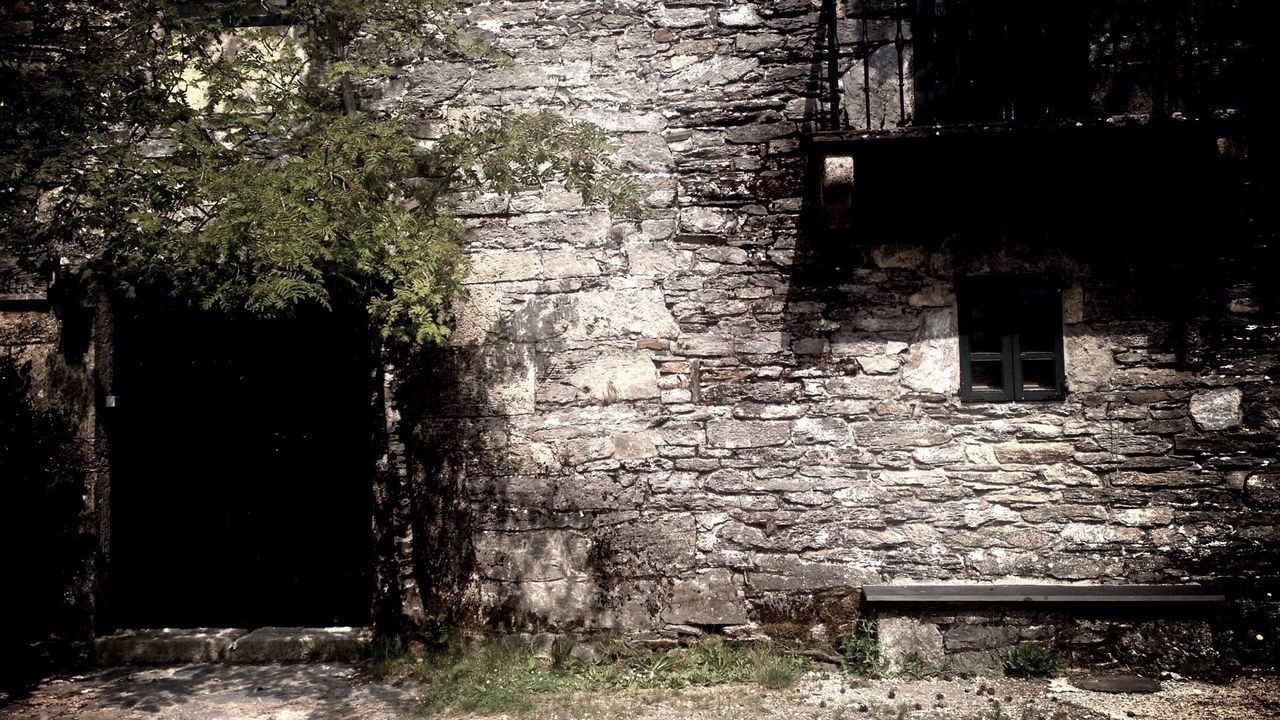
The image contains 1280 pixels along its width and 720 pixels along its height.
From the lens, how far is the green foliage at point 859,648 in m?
4.39

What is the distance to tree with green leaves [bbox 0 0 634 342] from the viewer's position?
11.8 feet

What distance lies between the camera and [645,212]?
473cm

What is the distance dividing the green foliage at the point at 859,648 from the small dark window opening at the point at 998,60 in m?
3.27

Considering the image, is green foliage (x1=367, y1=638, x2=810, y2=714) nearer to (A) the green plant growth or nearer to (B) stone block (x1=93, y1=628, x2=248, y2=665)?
(B) stone block (x1=93, y1=628, x2=248, y2=665)

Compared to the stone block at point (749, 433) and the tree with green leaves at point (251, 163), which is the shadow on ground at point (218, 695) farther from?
the stone block at point (749, 433)

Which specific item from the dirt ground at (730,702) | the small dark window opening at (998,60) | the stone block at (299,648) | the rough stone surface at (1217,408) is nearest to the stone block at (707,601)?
the dirt ground at (730,702)

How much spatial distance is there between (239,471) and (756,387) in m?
A: 3.79

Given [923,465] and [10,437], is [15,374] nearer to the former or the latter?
[10,437]

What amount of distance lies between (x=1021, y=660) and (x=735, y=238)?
3.13 metres

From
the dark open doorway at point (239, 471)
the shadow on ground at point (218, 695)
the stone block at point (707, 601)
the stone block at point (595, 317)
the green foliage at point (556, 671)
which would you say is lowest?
the shadow on ground at point (218, 695)

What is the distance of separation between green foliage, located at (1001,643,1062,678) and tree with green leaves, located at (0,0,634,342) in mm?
3647

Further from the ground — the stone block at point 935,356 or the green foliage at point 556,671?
the stone block at point 935,356

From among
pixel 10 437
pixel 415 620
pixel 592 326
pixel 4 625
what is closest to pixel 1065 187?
pixel 592 326

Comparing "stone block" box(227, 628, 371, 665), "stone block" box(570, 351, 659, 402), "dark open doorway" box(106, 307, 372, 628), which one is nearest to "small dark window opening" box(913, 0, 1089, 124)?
"stone block" box(570, 351, 659, 402)
